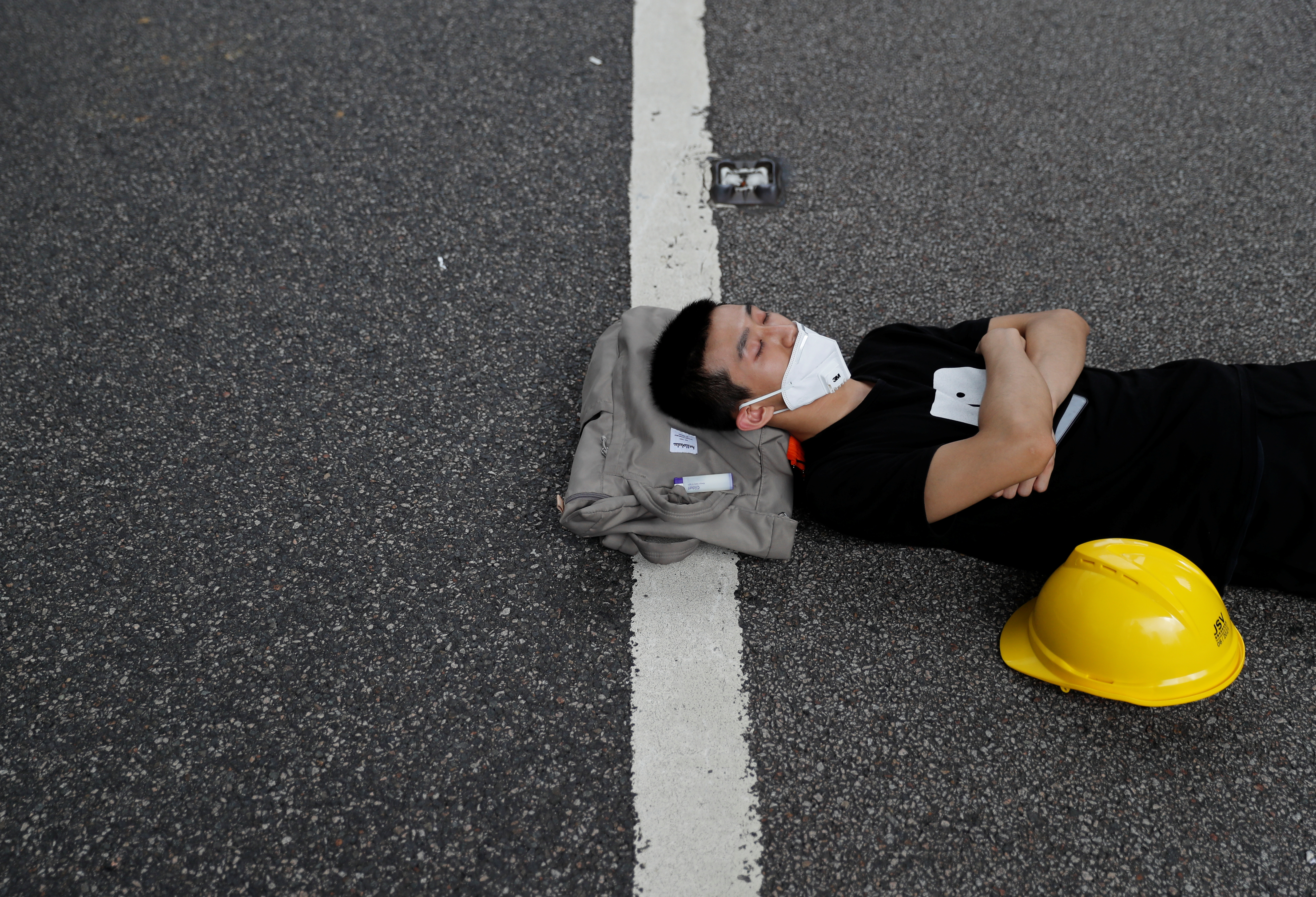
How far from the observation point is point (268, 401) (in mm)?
2812

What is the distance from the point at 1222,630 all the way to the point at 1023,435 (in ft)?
2.40

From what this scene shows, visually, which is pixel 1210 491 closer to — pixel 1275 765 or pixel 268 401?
pixel 1275 765

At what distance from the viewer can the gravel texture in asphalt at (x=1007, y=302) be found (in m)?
2.05

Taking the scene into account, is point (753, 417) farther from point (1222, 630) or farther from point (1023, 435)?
point (1222, 630)

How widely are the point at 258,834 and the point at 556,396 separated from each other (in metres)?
1.59

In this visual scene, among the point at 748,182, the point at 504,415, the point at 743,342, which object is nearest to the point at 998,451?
the point at 743,342

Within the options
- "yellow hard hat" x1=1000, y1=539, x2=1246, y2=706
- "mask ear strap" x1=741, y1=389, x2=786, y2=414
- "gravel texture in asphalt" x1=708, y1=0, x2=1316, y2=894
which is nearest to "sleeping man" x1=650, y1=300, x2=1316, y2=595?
"mask ear strap" x1=741, y1=389, x2=786, y2=414

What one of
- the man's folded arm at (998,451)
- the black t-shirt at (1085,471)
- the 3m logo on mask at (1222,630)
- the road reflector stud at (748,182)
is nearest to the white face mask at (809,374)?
the black t-shirt at (1085,471)

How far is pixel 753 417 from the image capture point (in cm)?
245

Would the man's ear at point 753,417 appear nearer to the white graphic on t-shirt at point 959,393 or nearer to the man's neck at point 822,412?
the man's neck at point 822,412

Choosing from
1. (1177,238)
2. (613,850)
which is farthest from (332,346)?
(1177,238)

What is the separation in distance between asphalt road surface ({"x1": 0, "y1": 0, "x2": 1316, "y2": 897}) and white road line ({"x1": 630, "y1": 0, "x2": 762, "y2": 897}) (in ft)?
0.18

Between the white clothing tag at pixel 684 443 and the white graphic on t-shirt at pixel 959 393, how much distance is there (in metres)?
0.74

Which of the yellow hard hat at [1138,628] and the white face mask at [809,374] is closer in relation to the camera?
the yellow hard hat at [1138,628]
